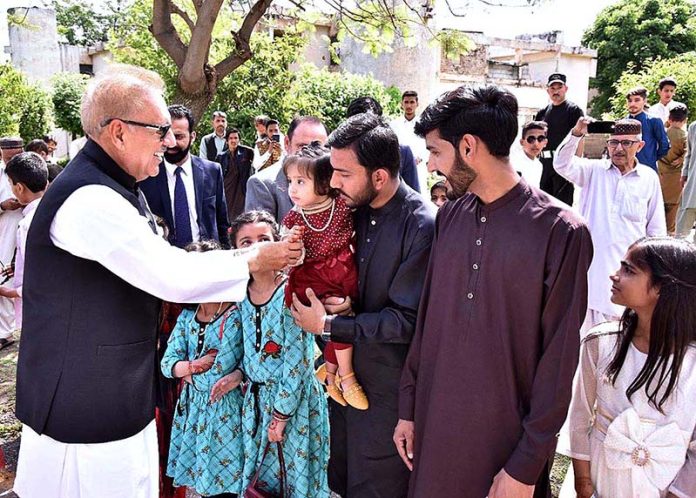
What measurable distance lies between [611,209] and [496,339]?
3233mm

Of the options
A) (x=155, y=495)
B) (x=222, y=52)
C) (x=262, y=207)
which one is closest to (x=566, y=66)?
(x=222, y=52)

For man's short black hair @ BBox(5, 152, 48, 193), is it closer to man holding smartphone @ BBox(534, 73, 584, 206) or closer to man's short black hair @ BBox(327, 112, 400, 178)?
man's short black hair @ BBox(327, 112, 400, 178)

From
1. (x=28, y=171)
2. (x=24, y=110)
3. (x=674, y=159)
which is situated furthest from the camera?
(x=24, y=110)

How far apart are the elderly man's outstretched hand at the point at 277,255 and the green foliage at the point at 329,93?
12.9 m

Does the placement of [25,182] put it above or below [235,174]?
above

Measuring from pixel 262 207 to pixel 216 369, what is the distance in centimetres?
144

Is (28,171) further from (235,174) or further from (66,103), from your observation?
(66,103)

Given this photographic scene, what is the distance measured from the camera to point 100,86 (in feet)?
7.39

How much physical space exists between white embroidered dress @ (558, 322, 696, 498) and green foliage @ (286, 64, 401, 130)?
526 inches

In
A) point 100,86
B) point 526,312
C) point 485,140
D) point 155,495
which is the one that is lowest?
point 155,495

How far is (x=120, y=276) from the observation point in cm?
211

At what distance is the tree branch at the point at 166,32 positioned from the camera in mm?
6688

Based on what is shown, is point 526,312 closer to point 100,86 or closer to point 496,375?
point 496,375

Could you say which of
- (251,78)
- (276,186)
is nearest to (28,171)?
(276,186)
